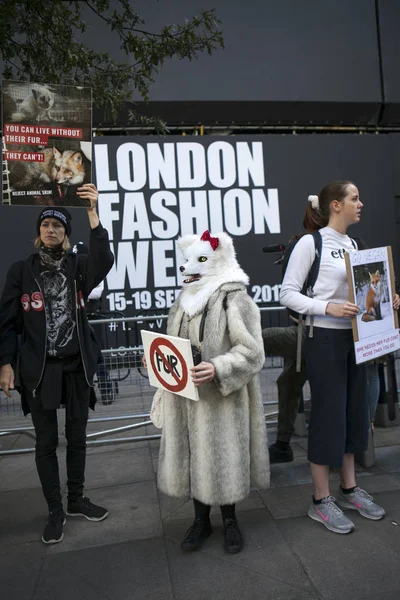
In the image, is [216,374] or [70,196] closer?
[216,374]

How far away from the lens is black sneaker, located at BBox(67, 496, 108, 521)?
3.64m

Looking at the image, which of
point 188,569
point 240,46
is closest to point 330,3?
point 240,46

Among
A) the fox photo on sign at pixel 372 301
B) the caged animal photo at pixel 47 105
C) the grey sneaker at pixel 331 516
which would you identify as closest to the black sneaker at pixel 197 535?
the grey sneaker at pixel 331 516

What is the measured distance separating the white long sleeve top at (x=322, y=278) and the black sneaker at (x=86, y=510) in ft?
6.68

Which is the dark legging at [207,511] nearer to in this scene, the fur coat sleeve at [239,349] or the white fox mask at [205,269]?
the fur coat sleeve at [239,349]

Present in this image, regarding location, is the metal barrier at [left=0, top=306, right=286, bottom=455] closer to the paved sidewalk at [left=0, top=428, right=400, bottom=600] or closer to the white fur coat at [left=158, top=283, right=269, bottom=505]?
the paved sidewalk at [left=0, top=428, right=400, bottom=600]

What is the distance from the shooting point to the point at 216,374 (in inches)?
112

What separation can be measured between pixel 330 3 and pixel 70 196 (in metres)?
11.3

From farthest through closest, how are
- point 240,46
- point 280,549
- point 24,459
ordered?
point 240,46 < point 24,459 < point 280,549

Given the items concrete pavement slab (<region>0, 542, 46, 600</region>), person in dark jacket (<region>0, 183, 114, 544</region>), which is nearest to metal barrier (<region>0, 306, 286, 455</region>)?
person in dark jacket (<region>0, 183, 114, 544</region>)

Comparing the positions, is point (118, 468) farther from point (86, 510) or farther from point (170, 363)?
point (170, 363)

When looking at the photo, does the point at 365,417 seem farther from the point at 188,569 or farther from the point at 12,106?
the point at 12,106

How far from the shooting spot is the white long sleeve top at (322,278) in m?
3.21

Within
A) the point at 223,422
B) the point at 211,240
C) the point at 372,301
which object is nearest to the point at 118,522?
the point at 223,422
